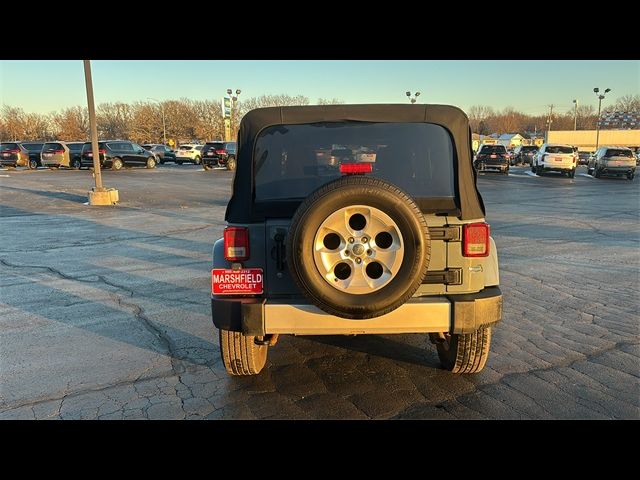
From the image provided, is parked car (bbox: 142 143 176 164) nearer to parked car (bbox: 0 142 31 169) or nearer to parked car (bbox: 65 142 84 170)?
parked car (bbox: 65 142 84 170)

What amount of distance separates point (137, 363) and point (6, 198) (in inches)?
659

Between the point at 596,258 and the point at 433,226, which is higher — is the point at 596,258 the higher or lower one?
the lower one

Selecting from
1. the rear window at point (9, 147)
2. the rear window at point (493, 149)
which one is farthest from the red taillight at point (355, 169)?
the rear window at point (9, 147)

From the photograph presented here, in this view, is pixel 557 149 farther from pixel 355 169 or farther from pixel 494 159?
pixel 355 169

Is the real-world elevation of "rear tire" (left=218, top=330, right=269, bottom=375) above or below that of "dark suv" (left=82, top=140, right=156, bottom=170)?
below

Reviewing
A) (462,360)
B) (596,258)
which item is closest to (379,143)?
(462,360)

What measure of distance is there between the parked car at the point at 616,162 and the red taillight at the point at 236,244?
28854mm

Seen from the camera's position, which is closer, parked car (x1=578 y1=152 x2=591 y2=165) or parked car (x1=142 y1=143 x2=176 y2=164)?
parked car (x1=142 y1=143 x2=176 y2=164)

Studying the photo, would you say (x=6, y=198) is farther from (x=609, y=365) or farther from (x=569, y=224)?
(x=609, y=365)

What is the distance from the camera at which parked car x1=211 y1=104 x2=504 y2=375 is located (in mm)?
3092

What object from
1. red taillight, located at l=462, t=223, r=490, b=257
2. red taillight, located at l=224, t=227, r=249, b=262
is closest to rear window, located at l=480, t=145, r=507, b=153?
red taillight, located at l=462, t=223, r=490, b=257

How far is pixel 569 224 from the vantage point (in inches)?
458

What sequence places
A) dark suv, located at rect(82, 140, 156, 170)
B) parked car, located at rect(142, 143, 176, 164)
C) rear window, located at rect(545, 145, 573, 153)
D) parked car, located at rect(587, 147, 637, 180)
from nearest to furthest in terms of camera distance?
parked car, located at rect(587, 147, 637, 180) → rear window, located at rect(545, 145, 573, 153) → dark suv, located at rect(82, 140, 156, 170) → parked car, located at rect(142, 143, 176, 164)

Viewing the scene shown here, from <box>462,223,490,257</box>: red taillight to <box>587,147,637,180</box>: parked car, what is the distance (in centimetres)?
2794
